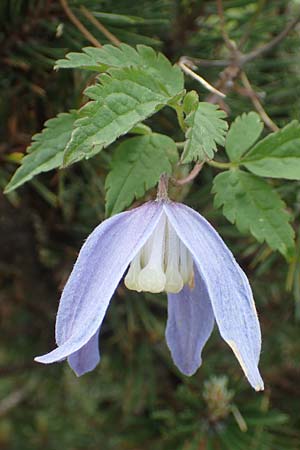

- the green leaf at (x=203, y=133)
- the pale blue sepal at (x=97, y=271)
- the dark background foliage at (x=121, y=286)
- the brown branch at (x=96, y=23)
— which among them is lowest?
the dark background foliage at (x=121, y=286)

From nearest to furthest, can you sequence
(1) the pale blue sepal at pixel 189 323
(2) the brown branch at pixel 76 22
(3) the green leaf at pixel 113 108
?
(3) the green leaf at pixel 113 108 → (1) the pale blue sepal at pixel 189 323 → (2) the brown branch at pixel 76 22

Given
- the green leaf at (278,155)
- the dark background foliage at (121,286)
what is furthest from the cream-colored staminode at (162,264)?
the dark background foliage at (121,286)

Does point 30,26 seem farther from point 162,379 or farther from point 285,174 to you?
point 162,379

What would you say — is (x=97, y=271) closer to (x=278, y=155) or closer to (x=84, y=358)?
(x=84, y=358)

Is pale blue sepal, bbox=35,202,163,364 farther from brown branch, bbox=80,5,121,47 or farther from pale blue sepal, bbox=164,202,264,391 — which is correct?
brown branch, bbox=80,5,121,47

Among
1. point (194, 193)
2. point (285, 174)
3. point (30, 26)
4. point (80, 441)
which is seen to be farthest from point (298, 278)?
point (80, 441)

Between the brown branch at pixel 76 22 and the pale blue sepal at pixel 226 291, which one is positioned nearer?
the pale blue sepal at pixel 226 291

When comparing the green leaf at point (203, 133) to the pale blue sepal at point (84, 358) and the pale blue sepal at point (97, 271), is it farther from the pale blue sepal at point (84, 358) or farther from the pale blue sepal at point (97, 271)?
the pale blue sepal at point (84, 358)
